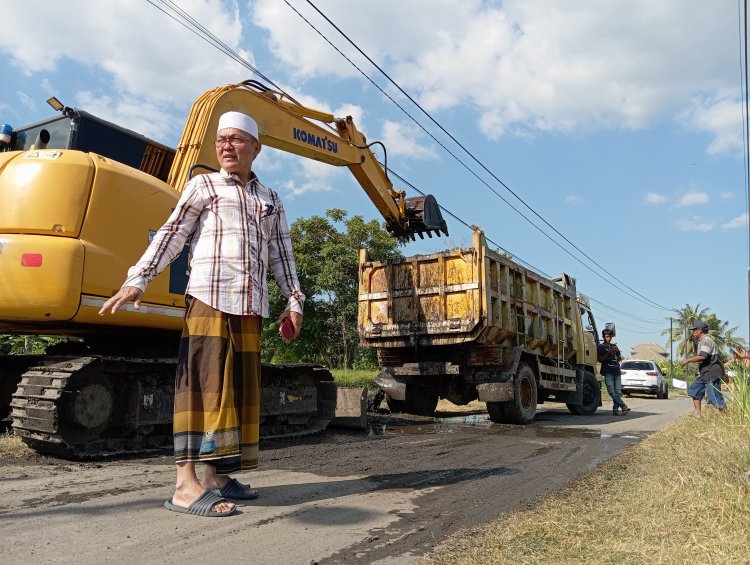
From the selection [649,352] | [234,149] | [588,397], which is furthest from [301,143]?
[649,352]

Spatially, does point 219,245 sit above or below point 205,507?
above

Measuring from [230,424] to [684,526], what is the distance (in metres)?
2.38

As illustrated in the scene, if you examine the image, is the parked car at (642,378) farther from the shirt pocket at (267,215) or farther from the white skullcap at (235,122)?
the white skullcap at (235,122)

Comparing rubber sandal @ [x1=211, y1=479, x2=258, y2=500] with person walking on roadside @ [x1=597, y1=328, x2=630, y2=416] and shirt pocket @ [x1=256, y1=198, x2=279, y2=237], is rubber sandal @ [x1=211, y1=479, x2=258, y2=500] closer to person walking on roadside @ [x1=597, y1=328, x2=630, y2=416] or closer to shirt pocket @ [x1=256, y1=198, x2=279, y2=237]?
shirt pocket @ [x1=256, y1=198, x2=279, y2=237]

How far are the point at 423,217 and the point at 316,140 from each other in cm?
268

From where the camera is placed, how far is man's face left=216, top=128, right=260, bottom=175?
3.53 m

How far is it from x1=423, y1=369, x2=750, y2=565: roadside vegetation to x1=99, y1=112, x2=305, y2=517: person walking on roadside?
51.5 inches

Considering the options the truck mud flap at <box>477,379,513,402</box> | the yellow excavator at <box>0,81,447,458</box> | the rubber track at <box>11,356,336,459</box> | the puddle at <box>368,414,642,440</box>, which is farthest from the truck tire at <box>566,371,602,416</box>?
the rubber track at <box>11,356,336,459</box>

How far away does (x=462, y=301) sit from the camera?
9945mm

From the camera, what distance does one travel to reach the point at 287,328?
3641 millimetres

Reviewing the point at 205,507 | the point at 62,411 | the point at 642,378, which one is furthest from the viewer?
the point at 642,378

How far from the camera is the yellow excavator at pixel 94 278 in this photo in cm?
497

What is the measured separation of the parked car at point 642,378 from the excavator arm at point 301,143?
61.3 feet

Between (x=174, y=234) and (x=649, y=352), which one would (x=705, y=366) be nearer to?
(x=174, y=234)
